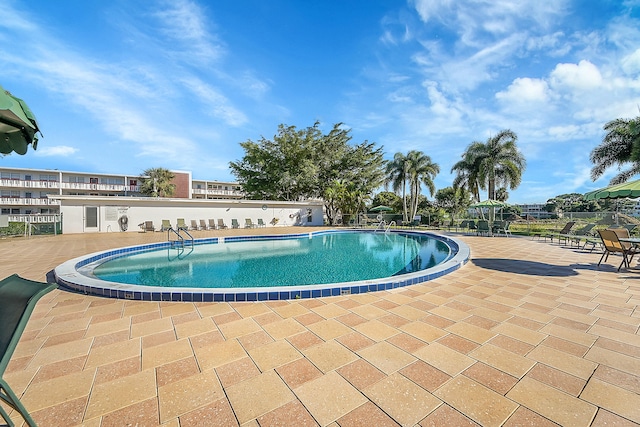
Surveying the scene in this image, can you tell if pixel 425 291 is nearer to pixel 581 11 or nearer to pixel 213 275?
pixel 213 275

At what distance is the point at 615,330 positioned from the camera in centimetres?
268

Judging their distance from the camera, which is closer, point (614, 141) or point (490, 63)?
point (490, 63)

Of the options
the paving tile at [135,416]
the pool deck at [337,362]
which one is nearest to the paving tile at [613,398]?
the pool deck at [337,362]

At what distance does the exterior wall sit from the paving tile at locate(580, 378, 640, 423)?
17.6 metres

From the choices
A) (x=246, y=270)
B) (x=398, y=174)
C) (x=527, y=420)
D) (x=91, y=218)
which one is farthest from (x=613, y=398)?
(x=398, y=174)

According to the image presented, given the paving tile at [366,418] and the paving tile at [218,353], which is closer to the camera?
the paving tile at [366,418]

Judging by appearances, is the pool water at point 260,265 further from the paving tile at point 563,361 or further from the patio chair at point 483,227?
the patio chair at point 483,227

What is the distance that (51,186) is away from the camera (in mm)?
30203

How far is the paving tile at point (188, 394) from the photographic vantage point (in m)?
1.59

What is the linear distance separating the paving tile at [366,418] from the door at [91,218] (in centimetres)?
1724

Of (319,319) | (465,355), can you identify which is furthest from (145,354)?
(465,355)

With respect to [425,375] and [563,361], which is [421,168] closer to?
[563,361]

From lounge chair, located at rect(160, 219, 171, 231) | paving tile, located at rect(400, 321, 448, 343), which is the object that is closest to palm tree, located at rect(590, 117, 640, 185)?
paving tile, located at rect(400, 321, 448, 343)

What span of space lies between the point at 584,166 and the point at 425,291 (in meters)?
17.0
